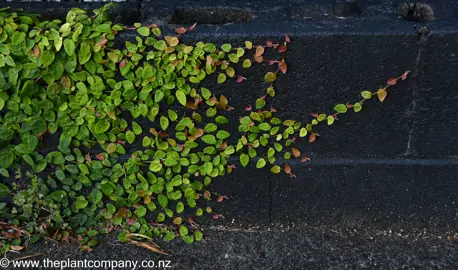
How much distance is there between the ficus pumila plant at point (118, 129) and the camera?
2451mm

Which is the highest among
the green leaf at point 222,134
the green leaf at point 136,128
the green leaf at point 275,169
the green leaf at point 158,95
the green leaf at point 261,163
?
the green leaf at point 158,95

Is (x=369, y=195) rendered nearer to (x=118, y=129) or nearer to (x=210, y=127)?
(x=210, y=127)

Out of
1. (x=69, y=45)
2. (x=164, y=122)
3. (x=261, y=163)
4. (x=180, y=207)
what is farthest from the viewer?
(x=180, y=207)

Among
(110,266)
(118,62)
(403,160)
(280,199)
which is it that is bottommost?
(110,266)

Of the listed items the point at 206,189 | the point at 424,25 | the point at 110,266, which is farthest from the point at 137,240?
the point at 424,25

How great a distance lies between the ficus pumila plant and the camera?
2.45m

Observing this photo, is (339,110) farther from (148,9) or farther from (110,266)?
(110,266)

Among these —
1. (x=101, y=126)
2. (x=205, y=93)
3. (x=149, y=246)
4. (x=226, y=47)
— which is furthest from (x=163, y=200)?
(x=226, y=47)

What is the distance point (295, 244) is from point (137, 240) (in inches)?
29.5

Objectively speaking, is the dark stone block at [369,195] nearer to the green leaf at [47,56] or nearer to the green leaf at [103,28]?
the green leaf at [103,28]

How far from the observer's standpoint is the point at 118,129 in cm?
263

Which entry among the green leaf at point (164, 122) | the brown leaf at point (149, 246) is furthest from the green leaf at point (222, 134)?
the brown leaf at point (149, 246)

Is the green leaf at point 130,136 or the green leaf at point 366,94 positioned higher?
the green leaf at point 366,94

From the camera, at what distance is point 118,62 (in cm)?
248
